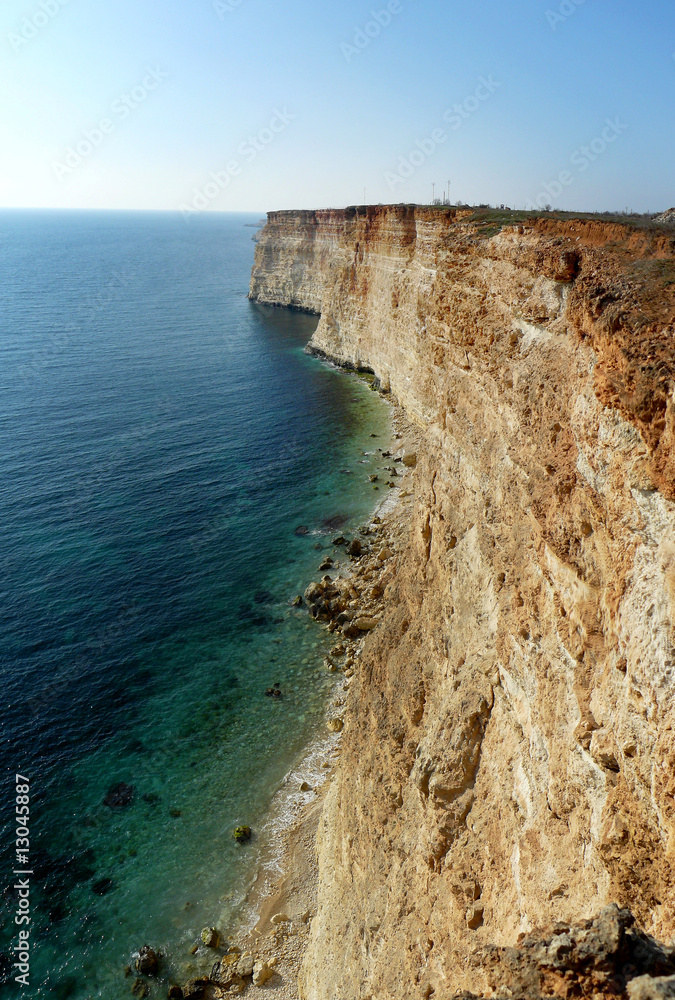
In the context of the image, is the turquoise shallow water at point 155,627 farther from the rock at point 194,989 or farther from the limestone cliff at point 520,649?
the limestone cliff at point 520,649

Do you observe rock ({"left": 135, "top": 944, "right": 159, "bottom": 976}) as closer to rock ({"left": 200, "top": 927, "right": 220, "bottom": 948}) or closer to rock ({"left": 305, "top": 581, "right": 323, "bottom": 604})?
rock ({"left": 200, "top": 927, "right": 220, "bottom": 948})

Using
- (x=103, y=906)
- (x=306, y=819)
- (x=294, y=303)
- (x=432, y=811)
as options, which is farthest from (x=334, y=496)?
(x=294, y=303)

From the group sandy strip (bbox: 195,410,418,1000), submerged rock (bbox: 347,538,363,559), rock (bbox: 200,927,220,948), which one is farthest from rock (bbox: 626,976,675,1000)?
submerged rock (bbox: 347,538,363,559)

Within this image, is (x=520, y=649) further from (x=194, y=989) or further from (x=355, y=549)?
(x=355, y=549)

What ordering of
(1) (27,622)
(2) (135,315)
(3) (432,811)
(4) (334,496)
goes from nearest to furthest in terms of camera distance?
(3) (432,811), (1) (27,622), (4) (334,496), (2) (135,315)

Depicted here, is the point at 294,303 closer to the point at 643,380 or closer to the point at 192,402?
the point at 192,402

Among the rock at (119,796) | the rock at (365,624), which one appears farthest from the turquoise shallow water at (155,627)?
the rock at (365,624)
